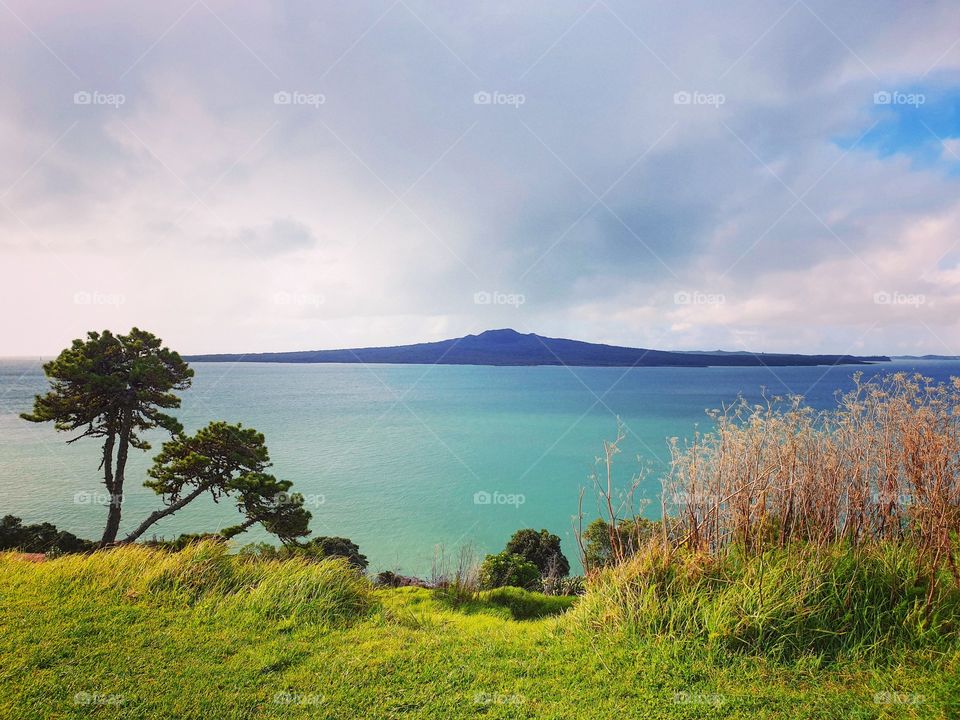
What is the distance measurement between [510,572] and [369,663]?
285 inches

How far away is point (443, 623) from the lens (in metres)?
5.11

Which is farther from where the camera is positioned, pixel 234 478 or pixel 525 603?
pixel 234 478

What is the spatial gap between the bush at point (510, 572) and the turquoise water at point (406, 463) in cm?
356

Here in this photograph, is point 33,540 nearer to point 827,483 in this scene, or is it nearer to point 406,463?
point 827,483

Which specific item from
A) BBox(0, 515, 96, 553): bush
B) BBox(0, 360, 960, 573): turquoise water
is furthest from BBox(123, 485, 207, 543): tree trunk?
BBox(0, 360, 960, 573): turquoise water

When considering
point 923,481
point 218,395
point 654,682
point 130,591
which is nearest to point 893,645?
point 923,481

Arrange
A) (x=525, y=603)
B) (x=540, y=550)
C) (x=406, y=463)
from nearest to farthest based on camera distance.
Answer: (x=525, y=603) → (x=540, y=550) → (x=406, y=463)

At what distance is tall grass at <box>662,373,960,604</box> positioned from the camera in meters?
4.96

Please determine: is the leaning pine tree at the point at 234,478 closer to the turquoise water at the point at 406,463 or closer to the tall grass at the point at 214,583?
the tall grass at the point at 214,583

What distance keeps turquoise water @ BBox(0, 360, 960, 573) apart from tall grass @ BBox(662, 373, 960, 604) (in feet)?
8.94

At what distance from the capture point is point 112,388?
1346 centimetres

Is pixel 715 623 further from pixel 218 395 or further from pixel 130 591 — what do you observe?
pixel 218 395

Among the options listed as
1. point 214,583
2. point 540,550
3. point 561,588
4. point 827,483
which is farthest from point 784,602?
point 540,550

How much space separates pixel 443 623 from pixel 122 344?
14.4m
